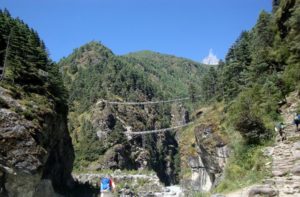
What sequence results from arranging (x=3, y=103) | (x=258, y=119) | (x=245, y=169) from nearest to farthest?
(x=245, y=169)
(x=258, y=119)
(x=3, y=103)

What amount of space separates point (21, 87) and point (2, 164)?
12.9 meters

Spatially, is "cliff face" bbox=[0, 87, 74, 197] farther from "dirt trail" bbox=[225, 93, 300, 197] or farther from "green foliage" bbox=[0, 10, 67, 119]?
"dirt trail" bbox=[225, 93, 300, 197]

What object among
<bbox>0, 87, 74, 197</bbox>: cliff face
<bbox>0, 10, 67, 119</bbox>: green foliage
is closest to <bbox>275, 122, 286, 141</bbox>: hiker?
<bbox>0, 87, 74, 197</bbox>: cliff face

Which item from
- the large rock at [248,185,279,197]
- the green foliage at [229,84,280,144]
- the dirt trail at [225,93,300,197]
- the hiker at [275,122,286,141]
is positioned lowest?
the large rock at [248,185,279,197]

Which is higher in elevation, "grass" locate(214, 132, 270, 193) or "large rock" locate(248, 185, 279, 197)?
"grass" locate(214, 132, 270, 193)

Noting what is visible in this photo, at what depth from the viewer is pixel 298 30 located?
112 feet

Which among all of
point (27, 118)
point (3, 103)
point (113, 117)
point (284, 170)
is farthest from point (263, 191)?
point (113, 117)

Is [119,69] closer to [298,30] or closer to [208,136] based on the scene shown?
[208,136]

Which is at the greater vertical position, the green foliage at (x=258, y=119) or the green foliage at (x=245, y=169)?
the green foliage at (x=258, y=119)

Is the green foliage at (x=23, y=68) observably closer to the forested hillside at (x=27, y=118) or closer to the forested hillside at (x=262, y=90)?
the forested hillside at (x=27, y=118)

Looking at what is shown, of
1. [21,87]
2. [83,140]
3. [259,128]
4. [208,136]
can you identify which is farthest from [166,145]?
[259,128]

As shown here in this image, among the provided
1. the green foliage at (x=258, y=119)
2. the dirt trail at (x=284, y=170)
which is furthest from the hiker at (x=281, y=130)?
the green foliage at (x=258, y=119)

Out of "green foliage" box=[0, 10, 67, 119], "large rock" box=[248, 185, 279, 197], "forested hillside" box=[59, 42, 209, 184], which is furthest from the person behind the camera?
"forested hillside" box=[59, 42, 209, 184]

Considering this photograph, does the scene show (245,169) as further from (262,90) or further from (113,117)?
(113,117)
